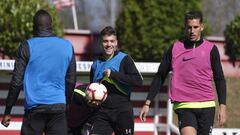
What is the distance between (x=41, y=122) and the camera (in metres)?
6.07

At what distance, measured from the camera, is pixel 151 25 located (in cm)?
2647

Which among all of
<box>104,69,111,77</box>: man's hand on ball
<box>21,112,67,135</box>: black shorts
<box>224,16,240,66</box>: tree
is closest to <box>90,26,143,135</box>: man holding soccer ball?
<box>104,69,111,77</box>: man's hand on ball

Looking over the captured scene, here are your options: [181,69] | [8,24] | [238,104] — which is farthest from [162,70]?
[8,24]

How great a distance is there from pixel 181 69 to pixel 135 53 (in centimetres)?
1969

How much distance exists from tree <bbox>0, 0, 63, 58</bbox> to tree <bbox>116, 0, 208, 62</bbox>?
4.96 meters

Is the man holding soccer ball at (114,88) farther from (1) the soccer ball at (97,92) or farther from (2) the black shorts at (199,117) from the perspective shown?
(2) the black shorts at (199,117)

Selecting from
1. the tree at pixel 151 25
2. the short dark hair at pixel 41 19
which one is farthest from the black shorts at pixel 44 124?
the tree at pixel 151 25

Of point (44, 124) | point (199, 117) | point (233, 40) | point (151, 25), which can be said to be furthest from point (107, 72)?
point (151, 25)

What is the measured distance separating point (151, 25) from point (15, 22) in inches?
254

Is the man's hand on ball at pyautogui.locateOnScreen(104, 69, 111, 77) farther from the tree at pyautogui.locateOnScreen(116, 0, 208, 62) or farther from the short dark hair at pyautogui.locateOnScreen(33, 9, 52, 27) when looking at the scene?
the tree at pyautogui.locateOnScreen(116, 0, 208, 62)

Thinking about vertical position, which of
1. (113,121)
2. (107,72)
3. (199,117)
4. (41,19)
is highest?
(41,19)

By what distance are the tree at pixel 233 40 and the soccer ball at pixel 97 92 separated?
63.5 ft

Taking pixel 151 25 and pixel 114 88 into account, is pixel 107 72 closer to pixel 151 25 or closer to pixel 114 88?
pixel 114 88

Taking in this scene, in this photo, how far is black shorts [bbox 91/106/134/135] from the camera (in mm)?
6867
